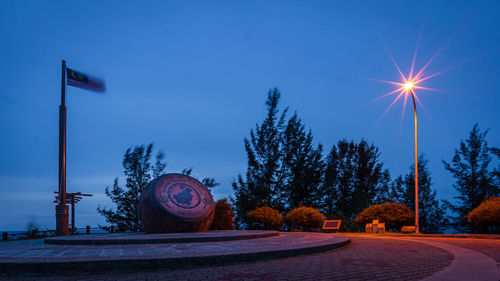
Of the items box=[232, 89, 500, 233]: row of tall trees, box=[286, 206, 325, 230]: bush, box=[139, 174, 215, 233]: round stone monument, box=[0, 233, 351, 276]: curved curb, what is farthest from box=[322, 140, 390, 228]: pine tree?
box=[0, 233, 351, 276]: curved curb

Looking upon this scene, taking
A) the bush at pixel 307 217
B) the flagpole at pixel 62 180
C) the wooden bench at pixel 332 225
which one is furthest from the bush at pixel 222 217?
the flagpole at pixel 62 180

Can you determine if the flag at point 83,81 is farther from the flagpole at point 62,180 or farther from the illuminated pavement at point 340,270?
the illuminated pavement at point 340,270

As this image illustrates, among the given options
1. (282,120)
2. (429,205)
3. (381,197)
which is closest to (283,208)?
(282,120)

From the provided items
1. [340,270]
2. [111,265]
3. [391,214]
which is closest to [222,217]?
[391,214]

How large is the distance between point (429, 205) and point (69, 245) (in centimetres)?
3854

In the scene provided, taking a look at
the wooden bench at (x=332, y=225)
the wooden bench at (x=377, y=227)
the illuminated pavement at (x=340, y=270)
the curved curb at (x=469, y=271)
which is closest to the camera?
the curved curb at (x=469, y=271)

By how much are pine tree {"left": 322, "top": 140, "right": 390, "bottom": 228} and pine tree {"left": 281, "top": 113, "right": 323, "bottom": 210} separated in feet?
7.91

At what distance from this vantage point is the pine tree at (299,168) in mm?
36062

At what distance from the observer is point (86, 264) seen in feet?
22.7

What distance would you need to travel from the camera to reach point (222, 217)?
69.5 feet

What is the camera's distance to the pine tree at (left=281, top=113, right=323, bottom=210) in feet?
118

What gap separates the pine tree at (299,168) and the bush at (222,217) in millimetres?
14874

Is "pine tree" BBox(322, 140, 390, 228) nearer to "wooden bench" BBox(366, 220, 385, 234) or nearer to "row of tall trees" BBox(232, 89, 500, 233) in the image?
"row of tall trees" BBox(232, 89, 500, 233)

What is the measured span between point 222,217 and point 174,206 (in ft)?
22.1
